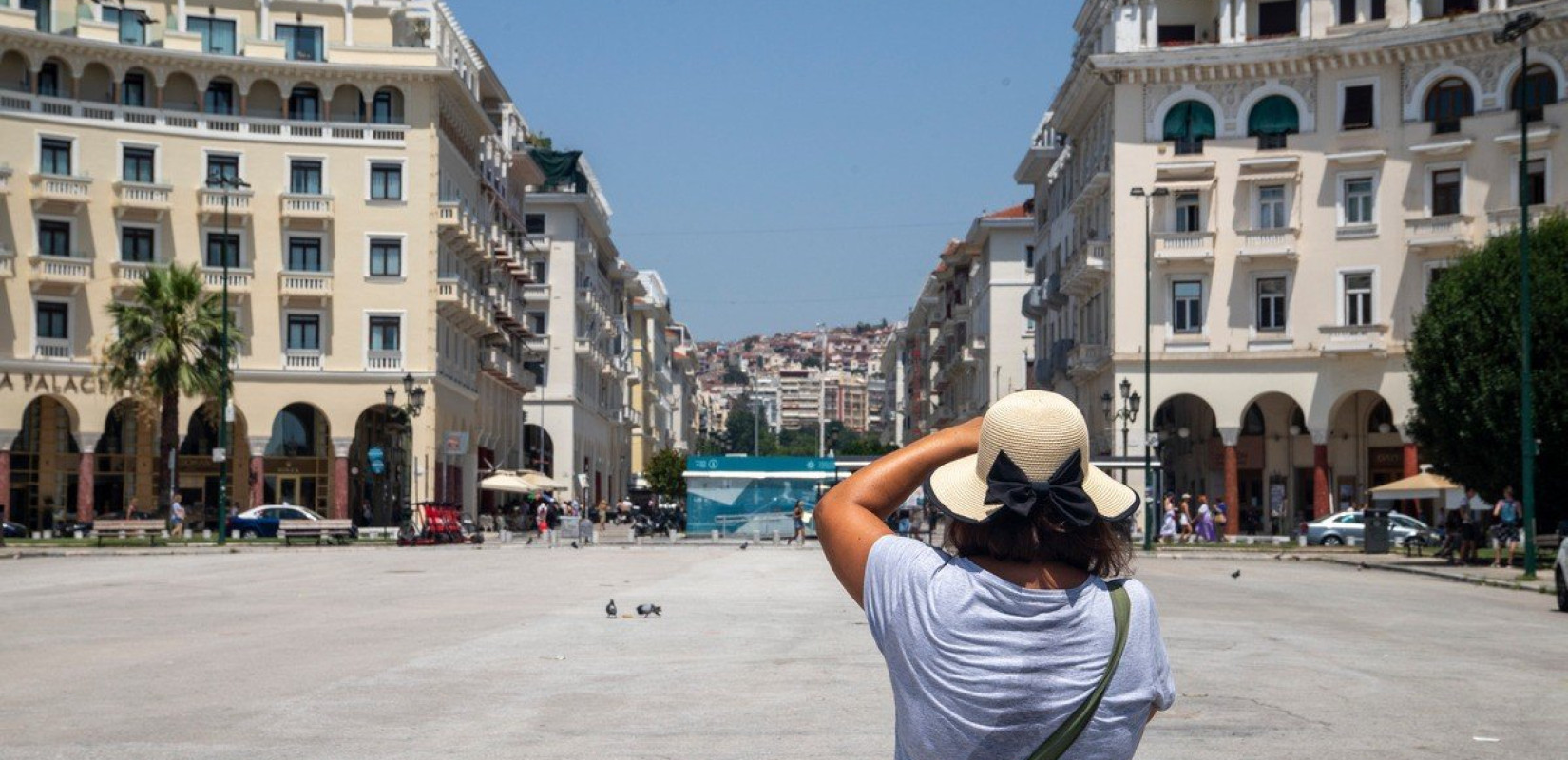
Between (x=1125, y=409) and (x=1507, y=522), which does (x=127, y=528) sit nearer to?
(x=1125, y=409)

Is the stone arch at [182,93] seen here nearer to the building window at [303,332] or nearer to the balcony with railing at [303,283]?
the balcony with railing at [303,283]

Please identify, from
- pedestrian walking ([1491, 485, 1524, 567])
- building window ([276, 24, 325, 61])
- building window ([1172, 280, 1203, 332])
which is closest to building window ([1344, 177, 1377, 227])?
building window ([1172, 280, 1203, 332])

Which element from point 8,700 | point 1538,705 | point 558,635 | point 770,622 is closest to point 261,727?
point 8,700

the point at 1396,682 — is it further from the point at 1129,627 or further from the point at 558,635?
the point at 1129,627

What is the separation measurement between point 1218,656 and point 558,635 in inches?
234

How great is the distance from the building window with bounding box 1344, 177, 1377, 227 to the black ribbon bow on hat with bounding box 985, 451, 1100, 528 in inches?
2400

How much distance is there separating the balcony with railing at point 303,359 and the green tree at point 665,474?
190ft

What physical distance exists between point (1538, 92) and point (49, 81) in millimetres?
46615

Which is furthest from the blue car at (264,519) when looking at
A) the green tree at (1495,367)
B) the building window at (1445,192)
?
the building window at (1445,192)

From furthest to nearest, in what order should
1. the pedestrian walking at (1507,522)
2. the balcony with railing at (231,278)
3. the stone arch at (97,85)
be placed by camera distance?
the balcony with railing at (231,278) < the stone arch at (97,85) < the pedestrian walking at (1507,522)

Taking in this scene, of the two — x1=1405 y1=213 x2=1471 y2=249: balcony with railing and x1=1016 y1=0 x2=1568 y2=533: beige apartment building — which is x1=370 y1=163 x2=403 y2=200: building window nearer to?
x1=1016 y1=0 x2=1568 y2=533: beige apartment building

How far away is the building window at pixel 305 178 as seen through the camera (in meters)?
67.2

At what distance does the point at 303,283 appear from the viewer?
67000mm

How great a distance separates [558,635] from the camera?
1836 cm
